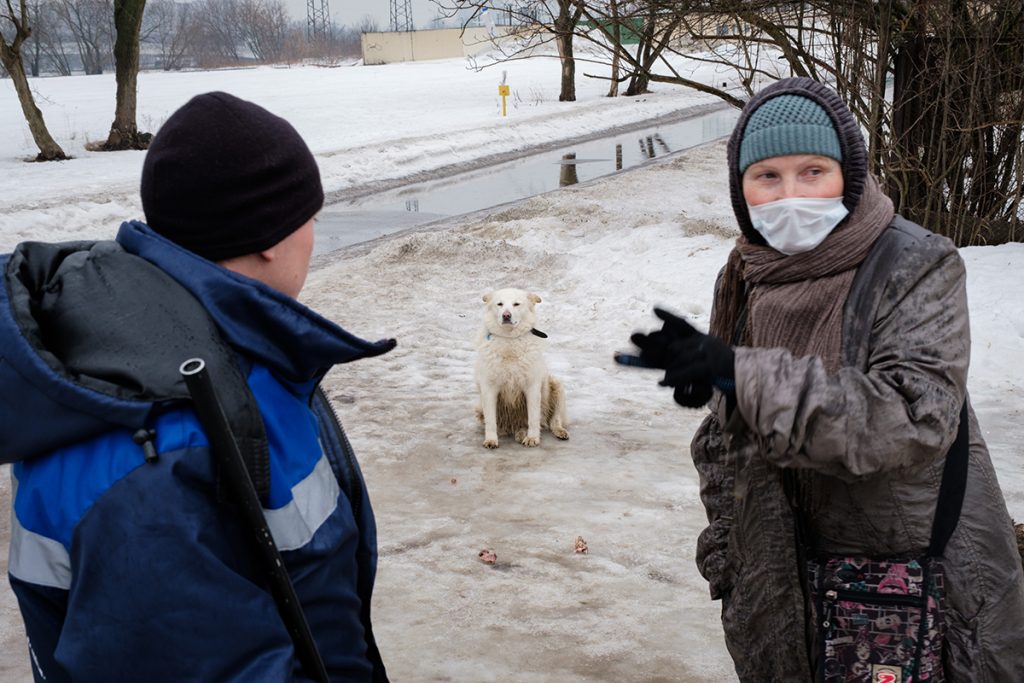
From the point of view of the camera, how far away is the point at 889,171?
10023 millimetres

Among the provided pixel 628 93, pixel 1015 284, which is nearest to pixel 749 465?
pixel 1015 284

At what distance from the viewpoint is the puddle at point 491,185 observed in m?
15.4

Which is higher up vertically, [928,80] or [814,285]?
[928,80]

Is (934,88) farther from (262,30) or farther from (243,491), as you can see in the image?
(262,30)

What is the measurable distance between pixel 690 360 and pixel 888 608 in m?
0.75

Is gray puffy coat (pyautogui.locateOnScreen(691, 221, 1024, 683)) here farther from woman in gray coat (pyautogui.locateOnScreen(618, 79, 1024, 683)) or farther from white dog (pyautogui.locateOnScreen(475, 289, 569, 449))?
white dog (pyautogui.locateOnScreen(475, 289, 569, 449))

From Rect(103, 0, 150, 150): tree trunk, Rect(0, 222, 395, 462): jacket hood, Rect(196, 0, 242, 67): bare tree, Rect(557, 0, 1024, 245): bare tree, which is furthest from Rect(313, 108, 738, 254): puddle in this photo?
Result: Rect(196, 0, 242, 67): bare tree

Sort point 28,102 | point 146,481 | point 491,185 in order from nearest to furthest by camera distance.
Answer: point 146,481, point 491,185, point 28,102

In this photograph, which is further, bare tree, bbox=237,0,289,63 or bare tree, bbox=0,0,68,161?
bare tree, bbox=237,0,289,63

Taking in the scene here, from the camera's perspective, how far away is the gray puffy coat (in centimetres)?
196

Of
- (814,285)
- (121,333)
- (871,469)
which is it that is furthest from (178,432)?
(814,285)

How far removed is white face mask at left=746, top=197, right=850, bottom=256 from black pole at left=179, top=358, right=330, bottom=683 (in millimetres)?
1355

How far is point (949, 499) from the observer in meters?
2.17

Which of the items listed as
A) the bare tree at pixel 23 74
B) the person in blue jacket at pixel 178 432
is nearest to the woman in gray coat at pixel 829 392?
the person in blue jacket at pixel 178 432
